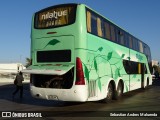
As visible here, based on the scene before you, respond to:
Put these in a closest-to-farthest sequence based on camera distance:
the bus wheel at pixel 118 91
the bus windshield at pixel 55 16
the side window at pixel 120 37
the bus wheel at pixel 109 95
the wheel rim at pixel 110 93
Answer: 1. the bus windshield at pixel 55 16
2. the bus wheel at pixel 109 95
3. the wheel rim at pixel 110 93
4. the bus wheel at pixel 118 91
5. the side window at pixel 120 37

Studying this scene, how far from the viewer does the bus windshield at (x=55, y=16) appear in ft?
38.8

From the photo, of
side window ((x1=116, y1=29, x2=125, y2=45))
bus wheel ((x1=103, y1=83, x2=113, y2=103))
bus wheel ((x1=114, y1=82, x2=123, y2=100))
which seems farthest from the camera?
side window ((x1=116, y1=29, x2=125, y2=45))

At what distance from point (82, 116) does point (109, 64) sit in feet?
14.7

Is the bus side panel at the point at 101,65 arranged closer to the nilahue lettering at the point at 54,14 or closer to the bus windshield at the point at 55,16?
the bus windshield at the point at 55,16

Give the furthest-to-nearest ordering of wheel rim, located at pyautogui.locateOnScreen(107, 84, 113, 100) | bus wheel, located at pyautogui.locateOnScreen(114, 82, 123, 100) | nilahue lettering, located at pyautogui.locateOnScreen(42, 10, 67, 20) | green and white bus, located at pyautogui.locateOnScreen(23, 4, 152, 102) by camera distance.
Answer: bus wheel, located at pyautogui.locateOnScreen(114, 82, 123, 100), wheel rim, located at pyautogui.locateOnScreen(107, 84, 113, 100), nilahue lettering, located at pyautogui.locateOnScreen(42, 10, 67, 20), green and white bus, located at pyautogui.locateOnScreen(23, 4, 152, 102)

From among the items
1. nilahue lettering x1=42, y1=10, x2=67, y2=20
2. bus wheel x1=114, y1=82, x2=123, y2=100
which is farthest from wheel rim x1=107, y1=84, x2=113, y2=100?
nilahue lettering x1=42, y1=10, x2=67, y2=20

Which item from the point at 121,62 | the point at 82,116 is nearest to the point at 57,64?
the point at 82,116

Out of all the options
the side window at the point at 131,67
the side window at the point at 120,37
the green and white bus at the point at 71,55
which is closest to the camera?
the green and white bus at the point at 71,55

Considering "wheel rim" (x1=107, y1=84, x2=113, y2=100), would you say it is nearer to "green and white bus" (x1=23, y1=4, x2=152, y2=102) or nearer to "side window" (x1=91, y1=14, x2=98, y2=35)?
"green and white bus" (x1=23, y1=4, x2=152, y2=102)

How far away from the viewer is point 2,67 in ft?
347

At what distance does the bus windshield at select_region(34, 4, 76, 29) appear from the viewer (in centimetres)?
1184

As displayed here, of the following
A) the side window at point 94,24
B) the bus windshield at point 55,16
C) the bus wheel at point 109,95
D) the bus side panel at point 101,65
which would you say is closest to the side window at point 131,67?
the bus side panel at point 101,65

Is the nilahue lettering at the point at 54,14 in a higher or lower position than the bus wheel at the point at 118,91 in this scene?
higher

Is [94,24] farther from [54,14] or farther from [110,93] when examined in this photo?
[110,93]
